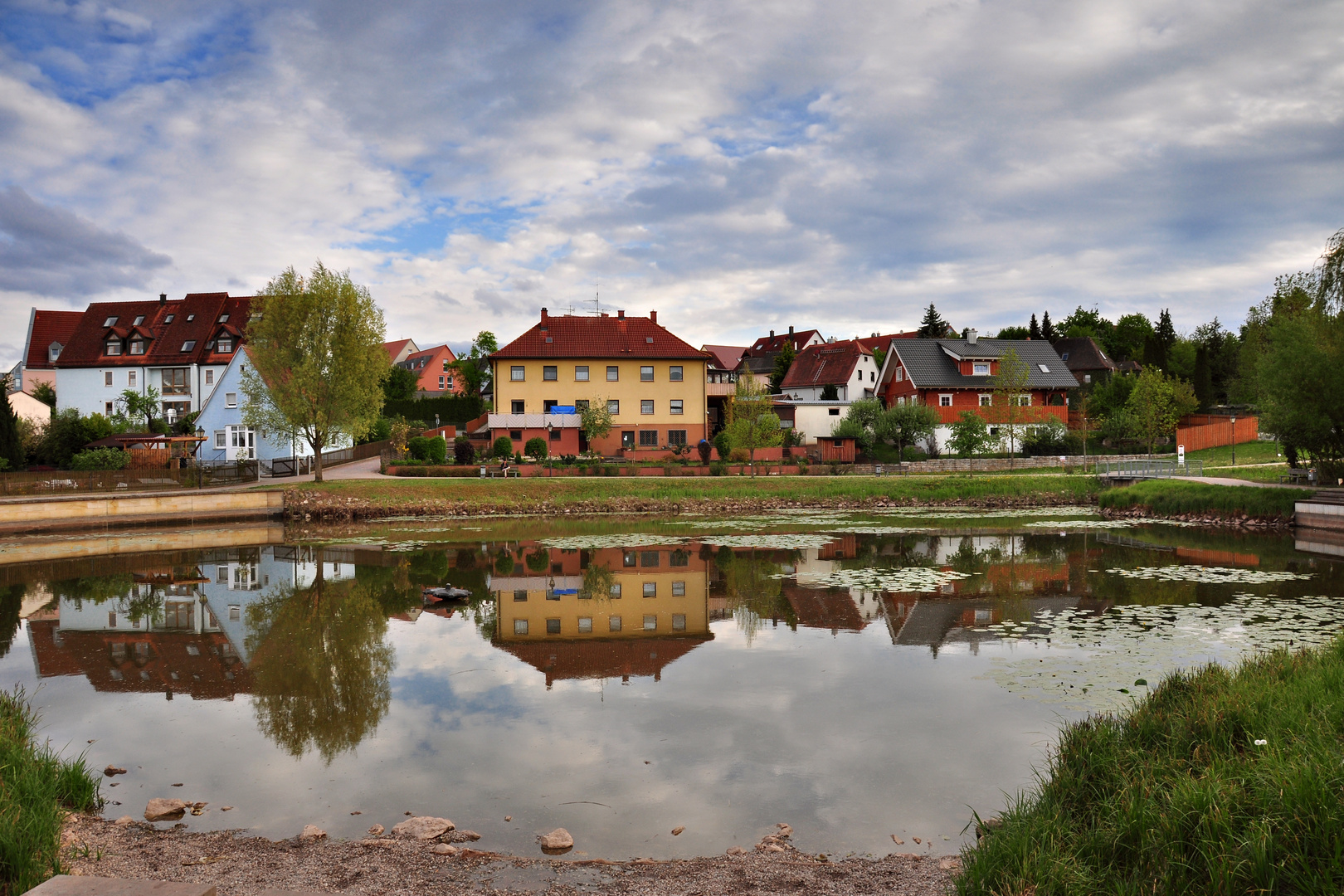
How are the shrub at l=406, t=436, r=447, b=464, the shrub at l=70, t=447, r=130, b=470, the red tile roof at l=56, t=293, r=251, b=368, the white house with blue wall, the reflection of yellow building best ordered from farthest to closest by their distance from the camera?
the red tile roof at l=56, t=293, r=251, b=368 < the white house with blue wall < the shrub at l=406, t=436, r=447, b=464 < the shrub at l=70, t=447, r=130, b=470 < the reflection of yellow building

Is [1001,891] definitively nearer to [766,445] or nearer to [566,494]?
[566,494]

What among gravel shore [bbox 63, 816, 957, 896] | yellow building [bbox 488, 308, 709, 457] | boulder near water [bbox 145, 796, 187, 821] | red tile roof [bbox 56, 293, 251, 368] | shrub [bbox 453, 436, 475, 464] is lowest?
boulder near water [bbox 145, 796, 187, 821]

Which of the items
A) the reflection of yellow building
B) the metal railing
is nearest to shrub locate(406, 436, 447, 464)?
the reflection of yellow building

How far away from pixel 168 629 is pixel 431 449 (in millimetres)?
30989

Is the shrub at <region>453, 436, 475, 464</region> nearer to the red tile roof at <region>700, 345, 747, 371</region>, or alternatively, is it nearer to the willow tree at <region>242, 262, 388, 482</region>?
the willow tree at <region>242, 262, 388, 482</region>

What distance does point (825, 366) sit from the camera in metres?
74.9

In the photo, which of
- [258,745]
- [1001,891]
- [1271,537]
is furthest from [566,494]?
[1001,891]

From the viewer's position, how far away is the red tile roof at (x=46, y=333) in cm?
6812

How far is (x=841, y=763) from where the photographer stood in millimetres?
8180

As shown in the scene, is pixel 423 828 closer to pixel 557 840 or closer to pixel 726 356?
pixel 557 840

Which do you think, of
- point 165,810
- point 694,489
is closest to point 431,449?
point 694,489

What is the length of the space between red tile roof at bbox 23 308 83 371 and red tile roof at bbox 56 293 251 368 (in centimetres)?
320

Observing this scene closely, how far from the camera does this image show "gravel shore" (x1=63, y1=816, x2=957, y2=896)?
225 inches

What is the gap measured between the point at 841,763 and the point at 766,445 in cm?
4320
